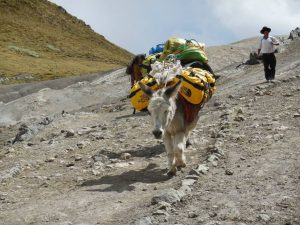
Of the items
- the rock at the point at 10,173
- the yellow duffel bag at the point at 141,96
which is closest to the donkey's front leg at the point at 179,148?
the yellow duffel bag at the point at 141,96

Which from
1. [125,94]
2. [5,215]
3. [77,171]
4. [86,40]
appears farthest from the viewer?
[86,40]

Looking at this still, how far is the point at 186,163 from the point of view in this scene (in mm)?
8984

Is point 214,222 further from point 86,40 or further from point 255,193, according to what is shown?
point 86,40

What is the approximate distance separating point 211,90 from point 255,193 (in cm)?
359

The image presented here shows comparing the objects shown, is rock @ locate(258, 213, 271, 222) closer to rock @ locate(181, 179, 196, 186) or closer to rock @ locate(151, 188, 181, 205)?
rock @ locate(151, 188, 181, 205)

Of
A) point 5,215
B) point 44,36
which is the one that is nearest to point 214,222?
point 5,215

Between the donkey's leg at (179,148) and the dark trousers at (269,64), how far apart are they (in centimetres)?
806

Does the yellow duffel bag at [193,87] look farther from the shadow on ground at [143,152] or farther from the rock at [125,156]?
the rock at [125,156]

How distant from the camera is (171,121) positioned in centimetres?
848

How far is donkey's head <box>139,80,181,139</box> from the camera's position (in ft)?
25.6

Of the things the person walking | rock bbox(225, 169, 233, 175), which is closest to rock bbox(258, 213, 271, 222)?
rock bbox(225, 169, 233, 175)

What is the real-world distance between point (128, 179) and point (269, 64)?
919 cm

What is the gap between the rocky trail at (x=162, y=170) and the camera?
6508mm

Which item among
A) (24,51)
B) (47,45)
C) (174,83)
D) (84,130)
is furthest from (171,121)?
(47,45)
